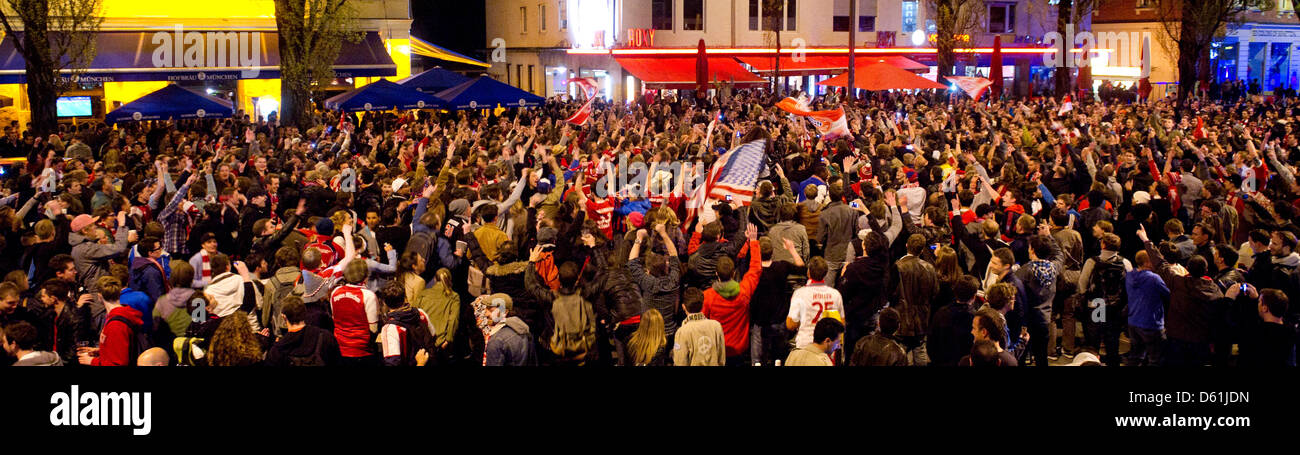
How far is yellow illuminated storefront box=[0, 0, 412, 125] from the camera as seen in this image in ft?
102

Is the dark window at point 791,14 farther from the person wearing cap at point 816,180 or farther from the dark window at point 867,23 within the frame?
the person wearing cap at point 816,180

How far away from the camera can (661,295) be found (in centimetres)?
841

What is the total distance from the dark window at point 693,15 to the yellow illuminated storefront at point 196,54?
16243 millimetres

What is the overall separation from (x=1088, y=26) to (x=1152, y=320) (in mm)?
54706

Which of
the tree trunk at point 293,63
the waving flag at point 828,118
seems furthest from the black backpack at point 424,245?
the tree trunk at point 293,63

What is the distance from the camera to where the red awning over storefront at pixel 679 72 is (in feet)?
119

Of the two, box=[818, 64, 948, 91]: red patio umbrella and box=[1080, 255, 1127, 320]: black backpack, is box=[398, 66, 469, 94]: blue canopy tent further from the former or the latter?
Answer: box=[1080, 255, 1127, 320]: black backpack

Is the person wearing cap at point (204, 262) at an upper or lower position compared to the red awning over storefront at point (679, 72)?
lower

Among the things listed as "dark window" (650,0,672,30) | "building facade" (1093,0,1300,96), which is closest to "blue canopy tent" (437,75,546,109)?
"dark window" (650,0,672,30)

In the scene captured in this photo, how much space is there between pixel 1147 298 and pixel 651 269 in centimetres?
371

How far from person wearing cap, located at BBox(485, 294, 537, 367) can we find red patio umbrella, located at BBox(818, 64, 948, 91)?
2165 centimetres

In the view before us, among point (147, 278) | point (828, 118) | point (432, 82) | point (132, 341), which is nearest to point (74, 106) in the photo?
point (432, 82)

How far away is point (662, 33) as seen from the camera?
48281 mm

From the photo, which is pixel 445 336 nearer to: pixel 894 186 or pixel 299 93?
pixel 894 186
